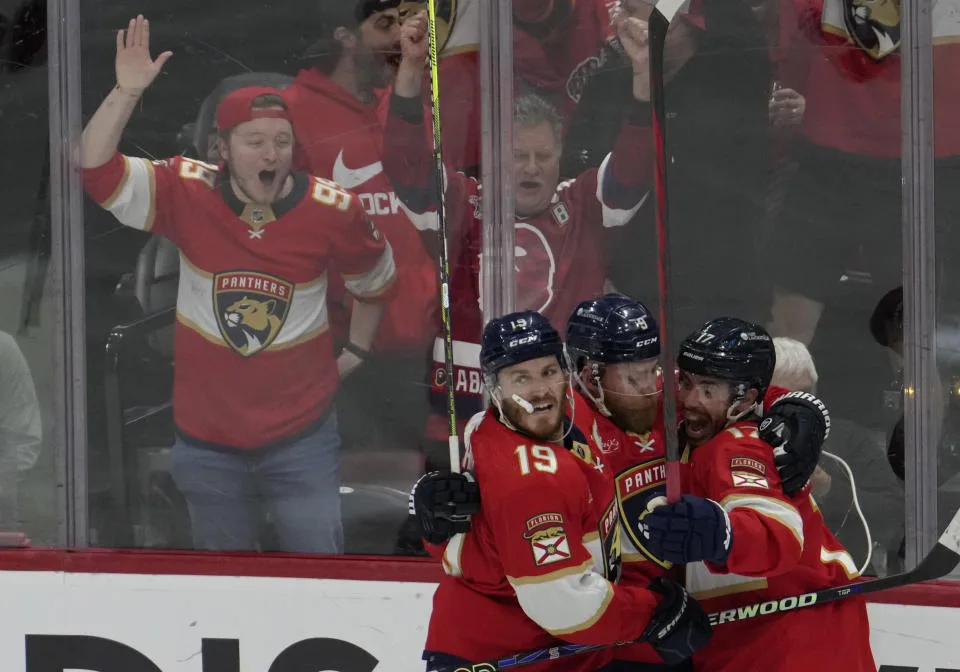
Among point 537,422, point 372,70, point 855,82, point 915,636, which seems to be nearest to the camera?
point 537,422

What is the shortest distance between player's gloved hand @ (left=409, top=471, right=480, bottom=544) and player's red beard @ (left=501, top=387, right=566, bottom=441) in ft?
0.43

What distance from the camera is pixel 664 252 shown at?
95.2 inches

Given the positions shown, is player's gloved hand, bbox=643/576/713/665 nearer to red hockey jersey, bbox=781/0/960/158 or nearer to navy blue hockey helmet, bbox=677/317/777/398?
navy blue hockey helmet, bbox=677/317/777/398

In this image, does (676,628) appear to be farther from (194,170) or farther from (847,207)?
(194,170)

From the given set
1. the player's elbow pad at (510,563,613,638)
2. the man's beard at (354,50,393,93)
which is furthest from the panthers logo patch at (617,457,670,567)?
the man's beard at (354,50,393,93)

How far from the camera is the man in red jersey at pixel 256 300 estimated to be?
346 cm

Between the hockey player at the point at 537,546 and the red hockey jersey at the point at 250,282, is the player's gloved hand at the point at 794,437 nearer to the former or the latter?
the hockey player at the point at 537,546

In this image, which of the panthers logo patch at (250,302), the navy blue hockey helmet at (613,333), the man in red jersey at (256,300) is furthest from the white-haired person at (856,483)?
the panthers logo patch at (250,302)

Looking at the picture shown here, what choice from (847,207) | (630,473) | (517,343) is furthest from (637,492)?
(847,207)

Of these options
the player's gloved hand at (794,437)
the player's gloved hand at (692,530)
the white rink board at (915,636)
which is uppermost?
Result: the player's gloved hand at (794,437)

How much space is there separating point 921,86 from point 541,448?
157 cm

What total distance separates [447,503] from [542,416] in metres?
0.22

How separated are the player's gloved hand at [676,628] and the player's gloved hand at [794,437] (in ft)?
0.87

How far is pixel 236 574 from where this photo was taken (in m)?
3.42
